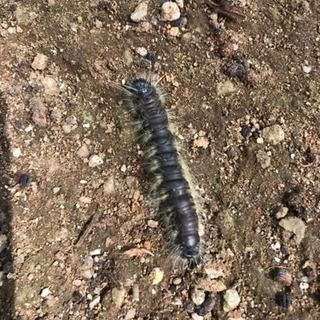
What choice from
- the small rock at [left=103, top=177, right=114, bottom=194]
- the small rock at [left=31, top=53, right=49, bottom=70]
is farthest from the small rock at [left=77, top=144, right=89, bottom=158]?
the small rock at [left=31, top=53, right=49, bottom=70]

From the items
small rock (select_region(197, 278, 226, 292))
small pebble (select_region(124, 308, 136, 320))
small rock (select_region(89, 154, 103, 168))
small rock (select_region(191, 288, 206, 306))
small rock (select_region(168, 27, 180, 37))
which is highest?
small rock (select_region(168, 27, 180, 37))

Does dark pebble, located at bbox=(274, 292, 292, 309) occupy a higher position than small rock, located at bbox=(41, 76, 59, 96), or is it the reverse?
small rock, located at bbox=(41, 76, 59, 96)

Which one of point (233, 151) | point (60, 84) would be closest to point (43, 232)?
point (60, 84)

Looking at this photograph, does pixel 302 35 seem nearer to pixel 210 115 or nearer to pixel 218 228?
pixel 210 115

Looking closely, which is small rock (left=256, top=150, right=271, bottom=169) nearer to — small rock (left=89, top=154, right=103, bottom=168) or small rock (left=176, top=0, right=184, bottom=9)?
small rock (left=89, top=154, right=103, bottom=168)

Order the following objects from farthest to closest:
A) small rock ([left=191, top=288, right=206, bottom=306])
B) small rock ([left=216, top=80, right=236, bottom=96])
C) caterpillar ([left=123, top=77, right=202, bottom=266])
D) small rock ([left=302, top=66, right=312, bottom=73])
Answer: small rock ([left=302, top=66, right=312, bottom=73]) → small rock ([left=216, top=80, right=236, bottom=96]) → caterpillar ([left=123, top=77, right=202, bottom=266]) → small rock ([left=191, top=288, right=206, bottom=306])

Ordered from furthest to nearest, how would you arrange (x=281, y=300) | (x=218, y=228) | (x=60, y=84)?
1. (x=60, y=84)
2. (x=218, y=228)
3. (x=281, y=300)
